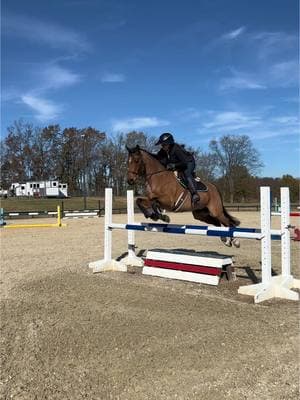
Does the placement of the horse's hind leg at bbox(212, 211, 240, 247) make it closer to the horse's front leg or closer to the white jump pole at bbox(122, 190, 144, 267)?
the horse's front leg

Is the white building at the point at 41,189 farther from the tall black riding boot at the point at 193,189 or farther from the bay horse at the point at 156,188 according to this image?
the tall black riding boot at the point at 193,189

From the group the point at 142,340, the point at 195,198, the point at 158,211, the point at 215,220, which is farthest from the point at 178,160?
the point at 142,340

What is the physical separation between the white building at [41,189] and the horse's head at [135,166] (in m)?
57.8

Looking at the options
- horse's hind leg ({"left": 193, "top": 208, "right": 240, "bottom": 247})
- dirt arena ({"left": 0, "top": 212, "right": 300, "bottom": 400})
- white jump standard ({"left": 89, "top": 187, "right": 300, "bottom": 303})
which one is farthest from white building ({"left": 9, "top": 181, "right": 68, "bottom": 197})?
white jump standard ({"left": 89, "top": 187, "right": 300, "bottom": 303})

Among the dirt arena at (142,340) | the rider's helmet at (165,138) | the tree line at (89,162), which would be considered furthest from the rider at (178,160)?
the tree line at (89,162)

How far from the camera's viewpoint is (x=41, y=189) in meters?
64.7

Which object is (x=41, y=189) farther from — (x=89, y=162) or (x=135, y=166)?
(x=135, y=166)

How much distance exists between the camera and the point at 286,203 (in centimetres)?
715

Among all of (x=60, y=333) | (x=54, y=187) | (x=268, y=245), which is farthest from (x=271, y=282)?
(x=54, y=187)

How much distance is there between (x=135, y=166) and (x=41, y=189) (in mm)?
59434

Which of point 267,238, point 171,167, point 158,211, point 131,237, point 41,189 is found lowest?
point 131,237

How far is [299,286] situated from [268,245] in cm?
105

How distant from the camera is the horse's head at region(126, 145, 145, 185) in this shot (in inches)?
292

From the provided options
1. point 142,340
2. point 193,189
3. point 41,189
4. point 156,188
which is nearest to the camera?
point 142,340
